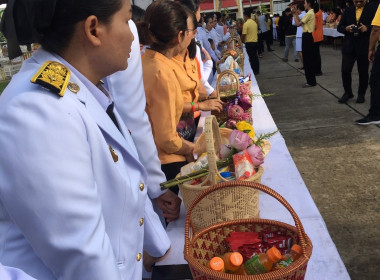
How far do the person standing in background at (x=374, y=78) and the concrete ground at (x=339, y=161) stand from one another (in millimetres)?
160

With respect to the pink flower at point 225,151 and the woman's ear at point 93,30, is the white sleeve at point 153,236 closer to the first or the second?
the pink flower at point 225,151

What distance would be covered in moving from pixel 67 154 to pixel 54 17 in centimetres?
34

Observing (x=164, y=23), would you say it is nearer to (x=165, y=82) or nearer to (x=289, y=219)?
(x=165, y=82)

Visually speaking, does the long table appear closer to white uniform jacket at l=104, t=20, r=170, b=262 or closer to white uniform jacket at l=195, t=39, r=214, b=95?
white uniform jacket at l=104, t=20, r=170, b=262

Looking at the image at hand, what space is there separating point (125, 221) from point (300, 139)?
398 centimetres

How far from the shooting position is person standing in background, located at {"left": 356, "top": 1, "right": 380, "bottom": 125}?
4.56 metres

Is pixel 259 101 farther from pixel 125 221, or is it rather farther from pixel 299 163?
pixel 125 221

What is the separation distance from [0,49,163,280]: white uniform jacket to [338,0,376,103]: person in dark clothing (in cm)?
533

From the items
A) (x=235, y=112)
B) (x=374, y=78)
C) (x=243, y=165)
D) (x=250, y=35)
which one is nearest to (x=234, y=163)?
(x=243, y=165)

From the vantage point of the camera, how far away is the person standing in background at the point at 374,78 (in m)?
4.56

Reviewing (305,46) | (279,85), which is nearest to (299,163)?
(305,46)

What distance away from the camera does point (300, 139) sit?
4.67 metres

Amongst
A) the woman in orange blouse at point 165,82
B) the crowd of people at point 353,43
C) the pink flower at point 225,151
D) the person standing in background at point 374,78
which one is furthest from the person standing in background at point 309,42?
the pink flower at point 225,151

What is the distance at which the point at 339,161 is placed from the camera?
155 inches
